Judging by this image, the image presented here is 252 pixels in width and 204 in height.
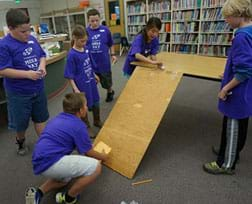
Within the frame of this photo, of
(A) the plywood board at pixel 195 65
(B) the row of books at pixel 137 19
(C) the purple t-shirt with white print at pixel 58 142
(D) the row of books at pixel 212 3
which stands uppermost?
(D) the row of books at pixel 212 3

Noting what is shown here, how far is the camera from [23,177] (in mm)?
1946

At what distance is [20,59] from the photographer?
185 centimetres

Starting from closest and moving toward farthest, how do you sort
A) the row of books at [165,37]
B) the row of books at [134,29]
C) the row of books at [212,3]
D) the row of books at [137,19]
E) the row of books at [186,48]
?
the row of books at [212,3] → the row of books at [186,48] → the row of books at [165,37] → the row of books at [137,19] → the row of books at [134,29]

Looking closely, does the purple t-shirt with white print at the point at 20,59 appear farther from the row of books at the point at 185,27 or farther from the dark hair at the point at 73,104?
the row of books at the point at 185,27

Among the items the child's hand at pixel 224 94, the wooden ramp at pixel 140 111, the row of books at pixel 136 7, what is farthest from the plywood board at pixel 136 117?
the row of books at pixel 136 7

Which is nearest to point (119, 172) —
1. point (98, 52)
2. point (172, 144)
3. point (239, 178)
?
point (172, 144)

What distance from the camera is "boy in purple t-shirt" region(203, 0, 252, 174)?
4.55 ft

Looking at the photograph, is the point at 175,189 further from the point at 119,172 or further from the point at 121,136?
the point at 121,136

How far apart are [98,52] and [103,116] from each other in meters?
0.84

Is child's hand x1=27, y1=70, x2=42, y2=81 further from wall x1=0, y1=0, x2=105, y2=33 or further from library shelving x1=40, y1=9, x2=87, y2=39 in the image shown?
library shelving x1=40, y1=9, x2=87, y2=39

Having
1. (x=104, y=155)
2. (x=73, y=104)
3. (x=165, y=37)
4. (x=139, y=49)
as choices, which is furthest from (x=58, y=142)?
(x=165, y=37)

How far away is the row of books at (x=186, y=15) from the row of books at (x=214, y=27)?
0.94ft

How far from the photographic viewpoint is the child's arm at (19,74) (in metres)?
1.78

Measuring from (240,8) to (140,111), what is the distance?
108cm
